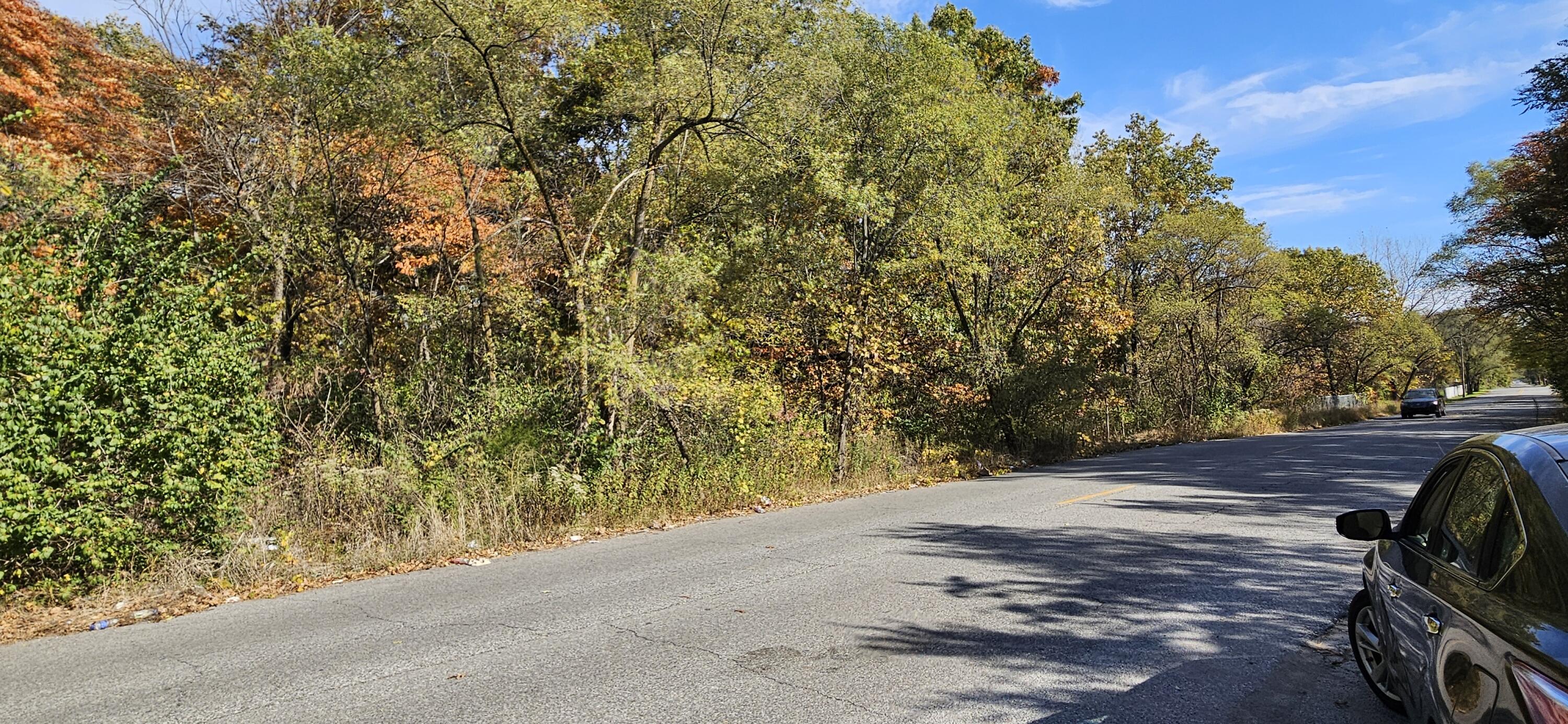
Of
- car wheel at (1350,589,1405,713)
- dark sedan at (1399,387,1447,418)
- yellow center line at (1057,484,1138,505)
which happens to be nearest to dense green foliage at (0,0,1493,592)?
yellow center line at (1057,484,1138,505)

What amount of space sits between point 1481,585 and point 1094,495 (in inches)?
376

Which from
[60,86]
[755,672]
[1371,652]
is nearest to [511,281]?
[755,672]

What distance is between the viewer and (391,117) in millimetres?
11922

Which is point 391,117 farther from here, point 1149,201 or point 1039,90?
point 1039,90

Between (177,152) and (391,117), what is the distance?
4471mm

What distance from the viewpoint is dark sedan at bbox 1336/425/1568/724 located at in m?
2.09

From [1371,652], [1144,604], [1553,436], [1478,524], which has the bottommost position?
[1144,604]

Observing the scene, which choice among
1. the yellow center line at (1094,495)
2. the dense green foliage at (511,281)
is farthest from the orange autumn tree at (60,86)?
the yellow center line at (1094,495)

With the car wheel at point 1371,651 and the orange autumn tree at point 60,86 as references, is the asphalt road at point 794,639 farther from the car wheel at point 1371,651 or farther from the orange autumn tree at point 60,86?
the orange autumn tree at point 60,86

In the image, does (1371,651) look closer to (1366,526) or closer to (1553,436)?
(1366,526)

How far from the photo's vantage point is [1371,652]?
4.13m

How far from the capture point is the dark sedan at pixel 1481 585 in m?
2.09

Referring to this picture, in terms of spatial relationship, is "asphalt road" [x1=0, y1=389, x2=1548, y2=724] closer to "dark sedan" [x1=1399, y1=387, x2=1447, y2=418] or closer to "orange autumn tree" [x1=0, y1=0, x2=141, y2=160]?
"orange autumn tree" [x1=0, y1=0, x2=141, y2=160]

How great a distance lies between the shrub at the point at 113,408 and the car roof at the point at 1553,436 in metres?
8.97
